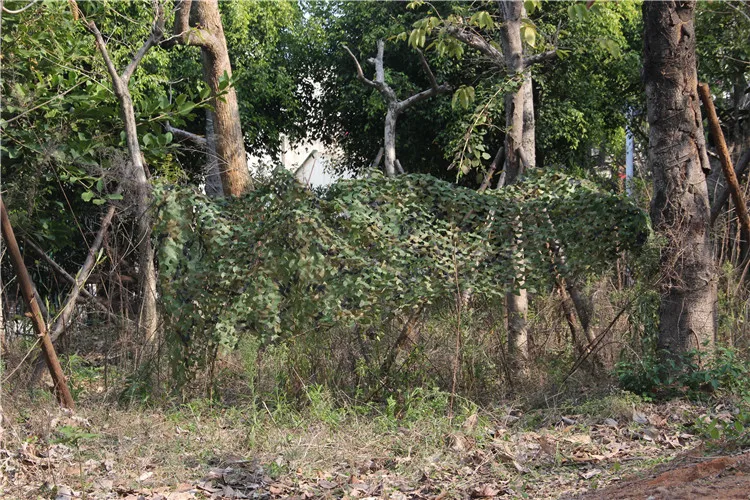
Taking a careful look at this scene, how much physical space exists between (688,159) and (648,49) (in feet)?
3.51

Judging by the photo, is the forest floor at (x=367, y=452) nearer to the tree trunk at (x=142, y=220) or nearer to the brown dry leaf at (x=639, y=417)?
the brown dry leaf at (x=639, y=417)

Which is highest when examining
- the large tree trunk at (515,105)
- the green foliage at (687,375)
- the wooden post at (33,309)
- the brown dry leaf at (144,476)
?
the large tree trunk at (515,105)

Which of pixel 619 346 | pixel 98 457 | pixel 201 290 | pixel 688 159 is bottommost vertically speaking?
pixel 98 457

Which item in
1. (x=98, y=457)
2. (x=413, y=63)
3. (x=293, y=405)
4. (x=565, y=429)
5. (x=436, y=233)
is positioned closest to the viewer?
(x=98, y=457)

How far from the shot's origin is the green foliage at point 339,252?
7.23 meters

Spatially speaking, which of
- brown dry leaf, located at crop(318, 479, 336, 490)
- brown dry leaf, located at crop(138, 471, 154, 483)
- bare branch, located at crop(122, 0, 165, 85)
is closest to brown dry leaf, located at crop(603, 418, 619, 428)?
brown dry leaf, located at crop(318, 479, 336, 490)

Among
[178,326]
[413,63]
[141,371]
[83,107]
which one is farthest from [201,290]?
[413,63]

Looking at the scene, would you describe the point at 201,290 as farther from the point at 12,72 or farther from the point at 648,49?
the point at 648,49

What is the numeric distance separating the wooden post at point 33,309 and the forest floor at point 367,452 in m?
0.15

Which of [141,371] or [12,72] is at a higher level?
[12,72]

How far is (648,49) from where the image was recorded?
7477 mm

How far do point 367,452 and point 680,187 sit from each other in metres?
3.65

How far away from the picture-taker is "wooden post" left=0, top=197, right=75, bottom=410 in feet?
19.4

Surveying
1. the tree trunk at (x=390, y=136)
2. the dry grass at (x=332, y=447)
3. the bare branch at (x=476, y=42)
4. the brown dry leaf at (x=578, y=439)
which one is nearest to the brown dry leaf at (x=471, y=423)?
the dry grass at (x=332, y=447)
